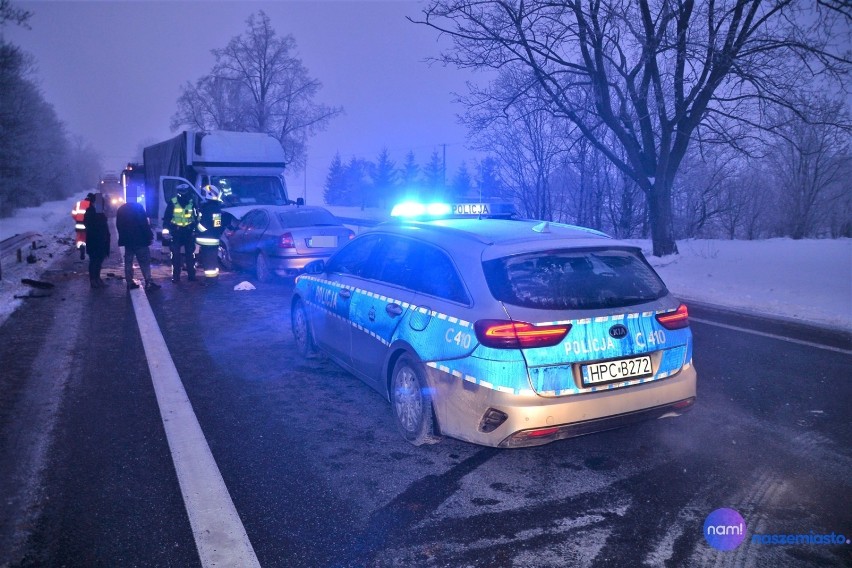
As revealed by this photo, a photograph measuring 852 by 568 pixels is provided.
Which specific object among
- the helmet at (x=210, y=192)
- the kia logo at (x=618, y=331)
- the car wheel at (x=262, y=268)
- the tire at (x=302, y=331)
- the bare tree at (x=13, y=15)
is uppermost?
the bare tree at (x=13, y=15)

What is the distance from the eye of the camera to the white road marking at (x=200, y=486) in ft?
9.98

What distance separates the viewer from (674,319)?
4086 mm

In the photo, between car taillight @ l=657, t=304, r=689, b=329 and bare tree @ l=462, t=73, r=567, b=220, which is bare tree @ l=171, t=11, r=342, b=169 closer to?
bare tree @ l=462, t=73, r=567, b=220

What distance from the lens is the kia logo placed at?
148 inches

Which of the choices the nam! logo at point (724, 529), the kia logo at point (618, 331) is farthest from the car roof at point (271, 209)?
the nam! logo at point (724, 529)

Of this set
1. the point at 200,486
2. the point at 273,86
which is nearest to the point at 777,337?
the point at 200,486

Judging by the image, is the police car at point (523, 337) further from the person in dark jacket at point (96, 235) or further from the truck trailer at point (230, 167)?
the truck trailer at point (230, 167)

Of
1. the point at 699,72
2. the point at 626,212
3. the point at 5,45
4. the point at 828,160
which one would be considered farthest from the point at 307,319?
the point at 828,160

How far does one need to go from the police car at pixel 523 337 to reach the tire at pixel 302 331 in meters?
1.86

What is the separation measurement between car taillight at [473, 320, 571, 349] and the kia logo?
0.32 m

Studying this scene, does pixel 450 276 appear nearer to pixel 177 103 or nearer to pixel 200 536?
pixel 200 536

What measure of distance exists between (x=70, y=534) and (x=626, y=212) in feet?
103

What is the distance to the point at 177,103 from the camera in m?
54.5

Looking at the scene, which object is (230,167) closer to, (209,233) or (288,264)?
(209,233)
